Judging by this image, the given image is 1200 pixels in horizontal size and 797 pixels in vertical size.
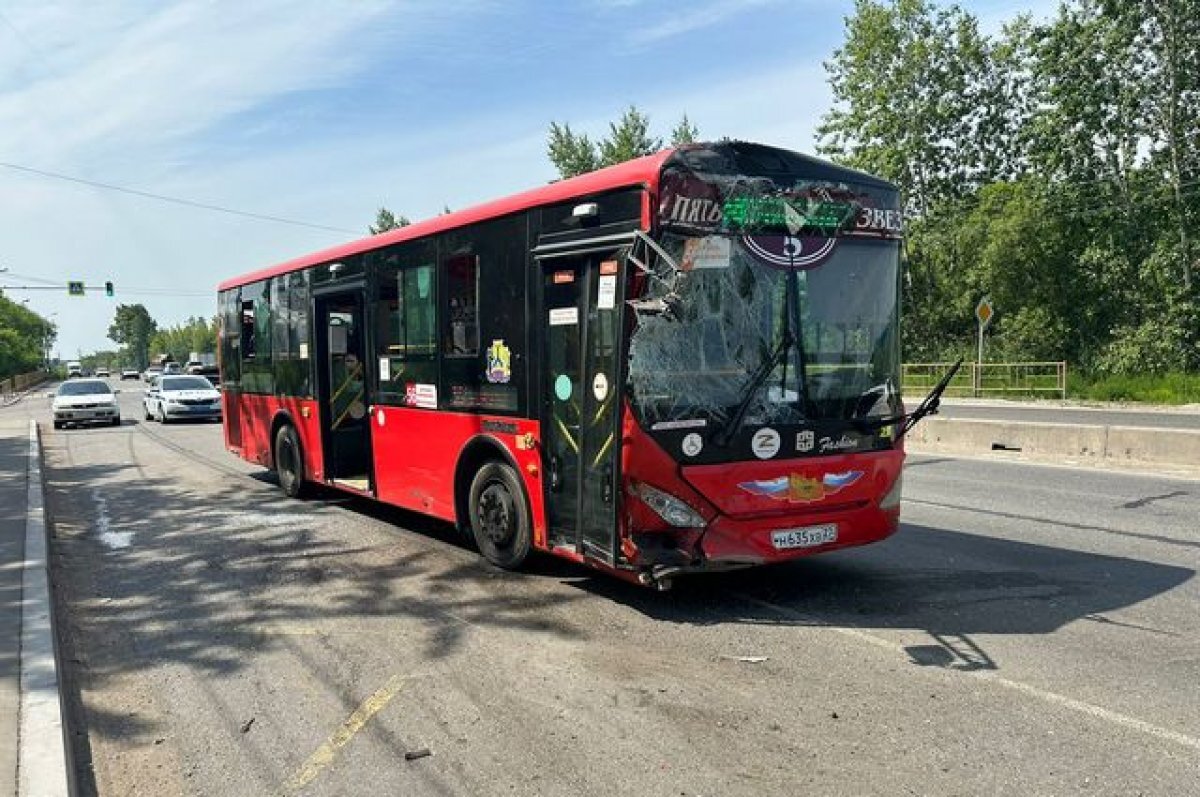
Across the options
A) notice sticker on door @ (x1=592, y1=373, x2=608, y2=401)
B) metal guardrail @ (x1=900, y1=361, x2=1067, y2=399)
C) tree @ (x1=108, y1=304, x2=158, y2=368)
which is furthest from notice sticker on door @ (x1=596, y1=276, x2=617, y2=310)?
tree @ (x1=108, y1=304, x2=158, y2=368)

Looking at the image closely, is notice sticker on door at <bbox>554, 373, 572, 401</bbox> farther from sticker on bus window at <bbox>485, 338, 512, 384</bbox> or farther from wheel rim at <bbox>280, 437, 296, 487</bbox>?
wheel rim at <bbox>280, 437, 296, 487</bbox>

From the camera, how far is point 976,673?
4.98m

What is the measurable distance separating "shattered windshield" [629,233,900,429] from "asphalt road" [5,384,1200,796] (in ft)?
4.83

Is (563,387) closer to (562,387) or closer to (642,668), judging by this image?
(562,387)

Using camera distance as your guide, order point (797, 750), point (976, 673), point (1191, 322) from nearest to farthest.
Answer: point (797, 750)
point (976, 673)
point (1191, 322)

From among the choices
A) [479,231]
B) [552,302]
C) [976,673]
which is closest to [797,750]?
[976,673]

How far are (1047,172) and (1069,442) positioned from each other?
79.0 ft

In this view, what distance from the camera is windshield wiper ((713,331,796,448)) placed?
19.2ft

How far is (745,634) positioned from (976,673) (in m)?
1.39

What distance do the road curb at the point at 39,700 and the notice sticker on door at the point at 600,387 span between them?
343 centimetres

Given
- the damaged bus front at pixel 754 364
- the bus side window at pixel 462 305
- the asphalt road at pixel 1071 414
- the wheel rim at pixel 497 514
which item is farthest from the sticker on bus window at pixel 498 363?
the asphalt road at pixel 1071 414

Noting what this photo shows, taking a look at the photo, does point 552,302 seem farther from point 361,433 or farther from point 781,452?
point 361,433

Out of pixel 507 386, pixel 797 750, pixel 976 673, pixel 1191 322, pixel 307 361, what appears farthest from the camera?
pixel 1191 322

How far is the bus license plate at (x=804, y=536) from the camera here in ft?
19.9
